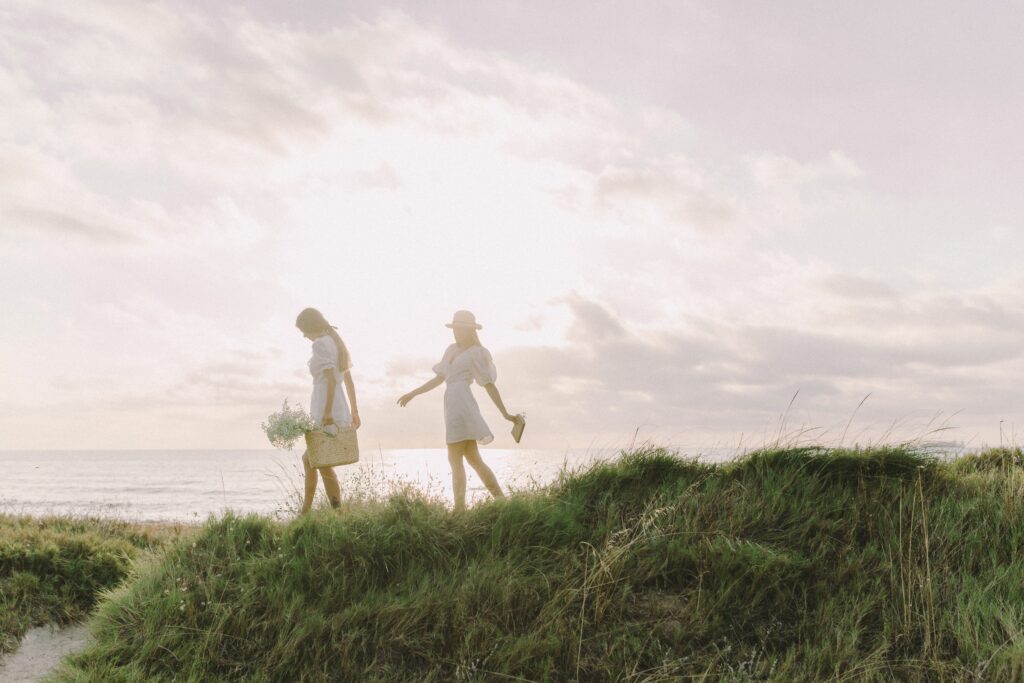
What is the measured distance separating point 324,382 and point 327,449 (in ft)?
2.99

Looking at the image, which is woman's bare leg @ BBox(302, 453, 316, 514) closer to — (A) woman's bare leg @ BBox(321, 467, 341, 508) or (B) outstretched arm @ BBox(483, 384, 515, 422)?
(A) woman's bare leg @ BBox(321, 467, 341, 508)

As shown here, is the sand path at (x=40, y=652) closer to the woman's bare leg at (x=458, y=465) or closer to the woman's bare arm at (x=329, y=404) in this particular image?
the woman's bare arm at (x=329, y=404)

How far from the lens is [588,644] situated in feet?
17.6

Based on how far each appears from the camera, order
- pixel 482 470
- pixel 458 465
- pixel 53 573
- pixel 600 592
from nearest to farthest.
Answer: pixel 600 592 → pixel 53 573 → pixel 482 470 → pixel 458 465

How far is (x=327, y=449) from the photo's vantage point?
880 centimetres

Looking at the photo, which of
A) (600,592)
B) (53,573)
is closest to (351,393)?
(53,573)

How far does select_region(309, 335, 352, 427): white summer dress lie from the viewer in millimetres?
8945

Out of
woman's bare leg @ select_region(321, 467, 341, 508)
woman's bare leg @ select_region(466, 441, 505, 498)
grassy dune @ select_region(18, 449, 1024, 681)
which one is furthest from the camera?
woman's bare leg @ select_region(321, 467, 341, 508)

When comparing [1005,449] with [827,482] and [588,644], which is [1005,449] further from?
[588,644]

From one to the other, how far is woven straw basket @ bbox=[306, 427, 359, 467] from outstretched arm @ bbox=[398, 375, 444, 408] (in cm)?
93

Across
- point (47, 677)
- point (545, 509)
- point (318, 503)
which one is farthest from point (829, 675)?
point (47, 677)

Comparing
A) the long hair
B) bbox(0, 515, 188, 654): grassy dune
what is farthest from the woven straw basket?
bbox(0, 515, 188, 654): grassy dune

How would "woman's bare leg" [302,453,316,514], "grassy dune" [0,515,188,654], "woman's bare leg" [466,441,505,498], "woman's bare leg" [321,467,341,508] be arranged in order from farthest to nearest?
"woman's bare leg" [302,453,316,514] < "woman's bare leg" [321,467,341,508] < "woman's bare leg" [466,441,505,498] < "grassy dune" [0,515,188,654]

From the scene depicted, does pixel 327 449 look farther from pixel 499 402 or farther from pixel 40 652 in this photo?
pixel 40 652
